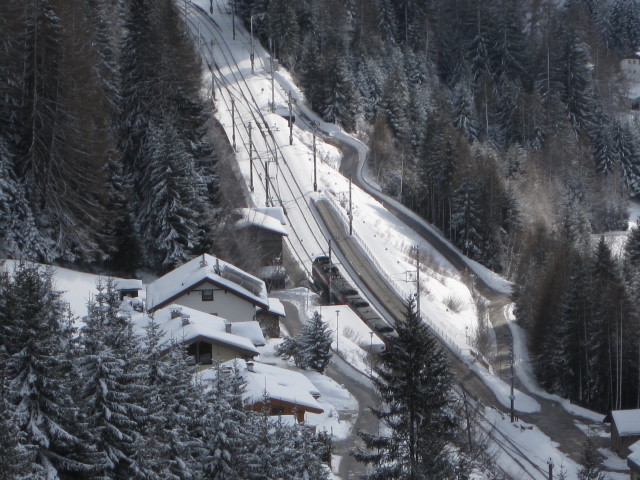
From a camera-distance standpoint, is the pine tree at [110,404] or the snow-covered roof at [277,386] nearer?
the pine tree at [110,404]

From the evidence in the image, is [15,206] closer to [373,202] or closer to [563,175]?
[373,202]

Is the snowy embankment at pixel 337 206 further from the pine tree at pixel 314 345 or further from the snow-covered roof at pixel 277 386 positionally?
the snow-covered roof at pixel 277 386

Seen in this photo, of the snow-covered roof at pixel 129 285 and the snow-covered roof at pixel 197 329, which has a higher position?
the snow-covered roof at pixel 129 285

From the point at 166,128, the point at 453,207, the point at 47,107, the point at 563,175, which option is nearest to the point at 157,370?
the point at 47,107

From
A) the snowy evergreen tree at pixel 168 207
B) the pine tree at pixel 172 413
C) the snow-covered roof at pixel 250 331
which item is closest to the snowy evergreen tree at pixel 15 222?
the snowy evergreen tree at pixel 168 207

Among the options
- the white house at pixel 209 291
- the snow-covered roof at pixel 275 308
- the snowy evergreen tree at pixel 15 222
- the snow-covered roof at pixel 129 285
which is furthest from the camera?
the snow-covered roof at pixel 275 308

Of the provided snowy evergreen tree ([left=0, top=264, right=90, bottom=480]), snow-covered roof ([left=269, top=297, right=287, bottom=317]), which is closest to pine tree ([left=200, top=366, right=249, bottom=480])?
snowy evergreen tree ([left=0, top=264, right=90, bottom=480])

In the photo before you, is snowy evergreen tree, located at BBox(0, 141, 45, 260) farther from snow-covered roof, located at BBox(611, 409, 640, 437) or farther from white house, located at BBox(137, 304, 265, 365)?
snow-covered roof, located at BBox(611, 409, 640, 437)
